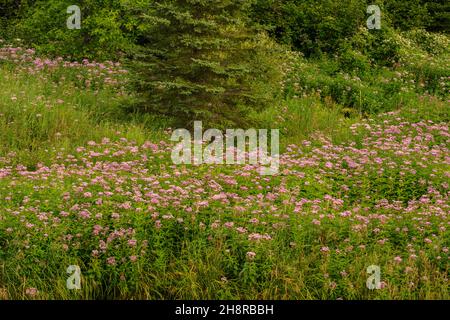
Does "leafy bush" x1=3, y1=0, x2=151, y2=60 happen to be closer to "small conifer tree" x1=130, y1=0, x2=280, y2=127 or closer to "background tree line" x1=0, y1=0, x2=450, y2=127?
"background tree line" x1=0, y1=0, x2=450, y2=127

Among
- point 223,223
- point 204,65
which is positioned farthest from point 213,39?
point 223,223

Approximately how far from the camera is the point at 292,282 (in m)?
5.66

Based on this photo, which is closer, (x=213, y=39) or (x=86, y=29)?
(x=213, y=39)

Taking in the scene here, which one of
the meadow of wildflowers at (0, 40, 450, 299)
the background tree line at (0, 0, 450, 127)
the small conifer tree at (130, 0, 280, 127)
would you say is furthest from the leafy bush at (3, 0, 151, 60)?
the meadow of wildflowers at (0, 40, 450, 299)

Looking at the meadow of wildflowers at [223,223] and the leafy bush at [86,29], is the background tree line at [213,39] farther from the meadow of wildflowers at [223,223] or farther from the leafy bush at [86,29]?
the meadow of wildflowers at [223,223]

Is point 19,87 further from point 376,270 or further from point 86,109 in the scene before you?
point 376,270

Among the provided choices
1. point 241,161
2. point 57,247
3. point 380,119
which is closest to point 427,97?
point 380,119

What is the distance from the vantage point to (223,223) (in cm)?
632

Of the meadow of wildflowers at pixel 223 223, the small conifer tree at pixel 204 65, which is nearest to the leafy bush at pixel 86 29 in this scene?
the small conifer tree at pixel 204 65

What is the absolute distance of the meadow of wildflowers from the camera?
573cm

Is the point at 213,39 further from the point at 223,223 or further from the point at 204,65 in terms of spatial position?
the point at 223,223

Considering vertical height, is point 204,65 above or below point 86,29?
below

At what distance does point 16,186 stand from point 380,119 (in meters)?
6.46

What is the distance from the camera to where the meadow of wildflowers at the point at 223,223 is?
5.73m
